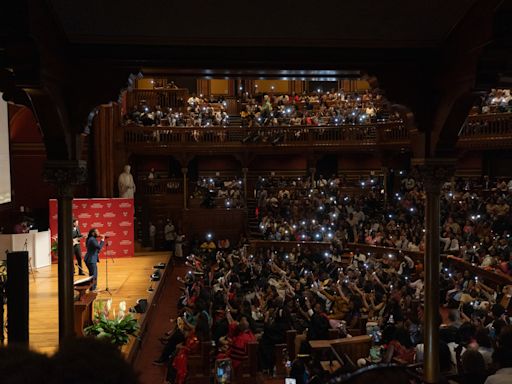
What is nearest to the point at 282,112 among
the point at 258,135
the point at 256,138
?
the point at 258,135

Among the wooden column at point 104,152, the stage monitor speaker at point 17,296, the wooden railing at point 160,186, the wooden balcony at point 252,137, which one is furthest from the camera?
the wooden railing at point 160,186

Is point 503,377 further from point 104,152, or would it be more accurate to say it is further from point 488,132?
→ point 104,152

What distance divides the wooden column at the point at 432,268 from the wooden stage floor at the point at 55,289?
5128mm

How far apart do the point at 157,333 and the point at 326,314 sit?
162 inches

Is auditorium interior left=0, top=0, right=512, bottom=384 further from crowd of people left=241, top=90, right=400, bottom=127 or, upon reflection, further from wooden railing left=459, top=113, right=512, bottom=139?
crowd of people left=241, top=90, right=400, bottom=127

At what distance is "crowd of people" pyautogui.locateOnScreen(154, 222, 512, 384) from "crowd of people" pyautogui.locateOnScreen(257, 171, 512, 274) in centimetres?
156

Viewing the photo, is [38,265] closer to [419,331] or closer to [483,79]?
[419,331]

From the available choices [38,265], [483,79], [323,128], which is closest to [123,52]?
[483,79]

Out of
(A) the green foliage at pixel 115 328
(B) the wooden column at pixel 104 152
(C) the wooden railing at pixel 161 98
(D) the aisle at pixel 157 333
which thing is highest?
(C) the wooden railing at pixel 161 98

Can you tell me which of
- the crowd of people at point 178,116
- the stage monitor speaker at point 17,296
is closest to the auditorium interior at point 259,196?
the stage monitor speaker at point 17,296

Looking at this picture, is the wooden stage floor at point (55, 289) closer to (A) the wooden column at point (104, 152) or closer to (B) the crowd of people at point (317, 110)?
(A) the wooden column at point (104, 152)

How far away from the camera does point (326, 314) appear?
9.65 m

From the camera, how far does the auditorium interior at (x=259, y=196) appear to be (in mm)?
4551

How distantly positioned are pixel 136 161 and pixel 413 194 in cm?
1255
